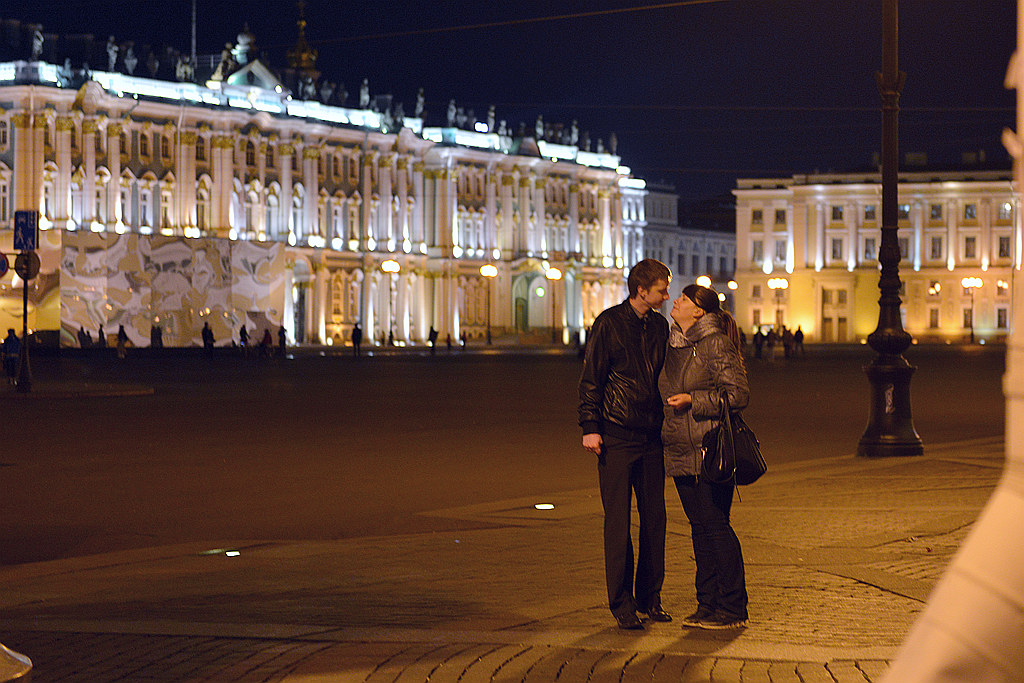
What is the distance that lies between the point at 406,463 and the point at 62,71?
200 feet

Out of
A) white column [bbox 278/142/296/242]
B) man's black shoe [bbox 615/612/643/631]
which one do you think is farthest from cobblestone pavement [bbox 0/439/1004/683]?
white column [bbox 278/142/296/242]

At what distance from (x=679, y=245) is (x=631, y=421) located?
121580 millimetres

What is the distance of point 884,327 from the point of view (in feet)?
48.6

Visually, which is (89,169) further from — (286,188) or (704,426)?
(704,426)

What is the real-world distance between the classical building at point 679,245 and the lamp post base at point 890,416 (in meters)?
107

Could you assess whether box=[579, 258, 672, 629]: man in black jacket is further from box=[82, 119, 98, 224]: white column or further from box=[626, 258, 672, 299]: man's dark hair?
box=[82, 119, 98, 224]: white column

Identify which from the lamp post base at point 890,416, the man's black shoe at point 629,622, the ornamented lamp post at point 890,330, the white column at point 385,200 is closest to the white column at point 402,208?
the white column at point 385,200

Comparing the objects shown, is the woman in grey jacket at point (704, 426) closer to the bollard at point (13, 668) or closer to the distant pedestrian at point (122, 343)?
the bollard at point (13, 668)

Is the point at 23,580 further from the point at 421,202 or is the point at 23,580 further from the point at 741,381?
the point at 421,202

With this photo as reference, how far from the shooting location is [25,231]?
85.1 ft

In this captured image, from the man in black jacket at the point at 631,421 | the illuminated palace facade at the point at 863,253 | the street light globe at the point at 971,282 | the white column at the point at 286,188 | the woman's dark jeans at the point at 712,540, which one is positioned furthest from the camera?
the illuminated palace facade at the point at 863,253

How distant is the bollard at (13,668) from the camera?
3992 millimetres

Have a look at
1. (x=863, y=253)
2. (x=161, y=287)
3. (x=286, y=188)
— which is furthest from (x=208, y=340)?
(x=863, y=253)

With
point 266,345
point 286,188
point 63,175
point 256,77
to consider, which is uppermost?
point 256,77
